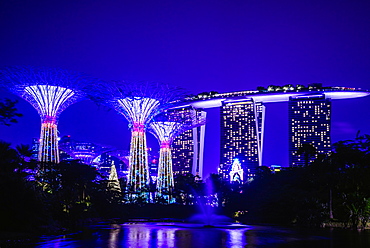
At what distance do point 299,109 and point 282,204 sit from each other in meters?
100

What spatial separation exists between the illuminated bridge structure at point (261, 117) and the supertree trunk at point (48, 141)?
61.2 m

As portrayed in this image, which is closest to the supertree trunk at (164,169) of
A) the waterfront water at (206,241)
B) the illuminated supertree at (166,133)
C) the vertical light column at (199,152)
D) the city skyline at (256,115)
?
the illuminated supertree at (166,133)

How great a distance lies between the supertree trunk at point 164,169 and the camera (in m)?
62.6

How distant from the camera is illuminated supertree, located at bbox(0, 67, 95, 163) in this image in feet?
139

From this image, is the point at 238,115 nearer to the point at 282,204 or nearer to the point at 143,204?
the point at 143,204

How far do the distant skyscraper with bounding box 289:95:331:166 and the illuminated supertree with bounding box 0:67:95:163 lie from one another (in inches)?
3716

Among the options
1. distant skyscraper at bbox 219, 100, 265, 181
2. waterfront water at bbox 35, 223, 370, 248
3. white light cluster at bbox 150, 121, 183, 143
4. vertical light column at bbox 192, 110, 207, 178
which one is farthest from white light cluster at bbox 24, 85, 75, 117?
distant skyscraper at bbox 219, 100, 265, 181

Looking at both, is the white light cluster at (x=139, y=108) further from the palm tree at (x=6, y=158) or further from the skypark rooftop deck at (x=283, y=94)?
the skypark rooftop deck at (x=283, y=94)

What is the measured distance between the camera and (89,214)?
44.1m

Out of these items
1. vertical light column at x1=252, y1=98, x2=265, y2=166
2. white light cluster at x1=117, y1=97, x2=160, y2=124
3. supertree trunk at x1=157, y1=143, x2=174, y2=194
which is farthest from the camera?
vertical light column at x1=252, y1=98, x2=265, y2=166

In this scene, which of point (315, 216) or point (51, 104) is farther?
point (51, 104)

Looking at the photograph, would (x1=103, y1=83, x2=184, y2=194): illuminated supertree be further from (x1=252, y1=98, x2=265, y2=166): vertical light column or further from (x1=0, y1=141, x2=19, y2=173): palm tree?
(x1=252, y1=98, x2=265, y2=166): vertical light column

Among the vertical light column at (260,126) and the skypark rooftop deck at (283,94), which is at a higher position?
the skypark rooftop deck at (283,94)

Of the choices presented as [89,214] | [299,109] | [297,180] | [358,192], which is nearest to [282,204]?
[297,180]
